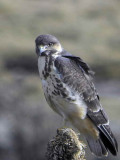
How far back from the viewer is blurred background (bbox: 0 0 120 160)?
13875mm

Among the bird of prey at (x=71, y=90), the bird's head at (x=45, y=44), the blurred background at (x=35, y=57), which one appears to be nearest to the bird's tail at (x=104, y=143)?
the bird of prey at (x=71, y=90)

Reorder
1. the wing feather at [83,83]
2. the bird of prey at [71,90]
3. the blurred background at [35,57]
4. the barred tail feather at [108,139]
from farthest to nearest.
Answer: the blurred background at [35,57]
the wing feather at [83,83]
the bird of prey at [71,90]
the barred tail feather at [108,139]

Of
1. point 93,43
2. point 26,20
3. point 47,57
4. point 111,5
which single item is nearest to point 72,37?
point 93,43

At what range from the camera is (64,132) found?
6.82 m

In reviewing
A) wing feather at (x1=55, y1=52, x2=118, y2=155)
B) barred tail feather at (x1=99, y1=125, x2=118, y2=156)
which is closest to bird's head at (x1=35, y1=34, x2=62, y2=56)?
wing feather at (x1=55, y1=52, x2=118, y2=155)

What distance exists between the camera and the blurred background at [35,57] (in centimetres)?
1388

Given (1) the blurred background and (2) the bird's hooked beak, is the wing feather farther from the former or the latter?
(1) the blurred background

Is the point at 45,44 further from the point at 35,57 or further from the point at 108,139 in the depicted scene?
the point at 35,57

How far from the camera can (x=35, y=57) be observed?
2730cm

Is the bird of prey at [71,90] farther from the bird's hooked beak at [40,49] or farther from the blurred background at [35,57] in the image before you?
the blurred background at [35,57]

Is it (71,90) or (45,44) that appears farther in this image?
(45,44)

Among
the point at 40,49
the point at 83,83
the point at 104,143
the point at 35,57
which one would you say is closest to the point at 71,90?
the point at 83,83

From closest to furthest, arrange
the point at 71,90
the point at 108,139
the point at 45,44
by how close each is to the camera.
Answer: the point at 108,139 → the point at 71,90 → the point at 45,44

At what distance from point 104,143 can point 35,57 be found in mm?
19097
